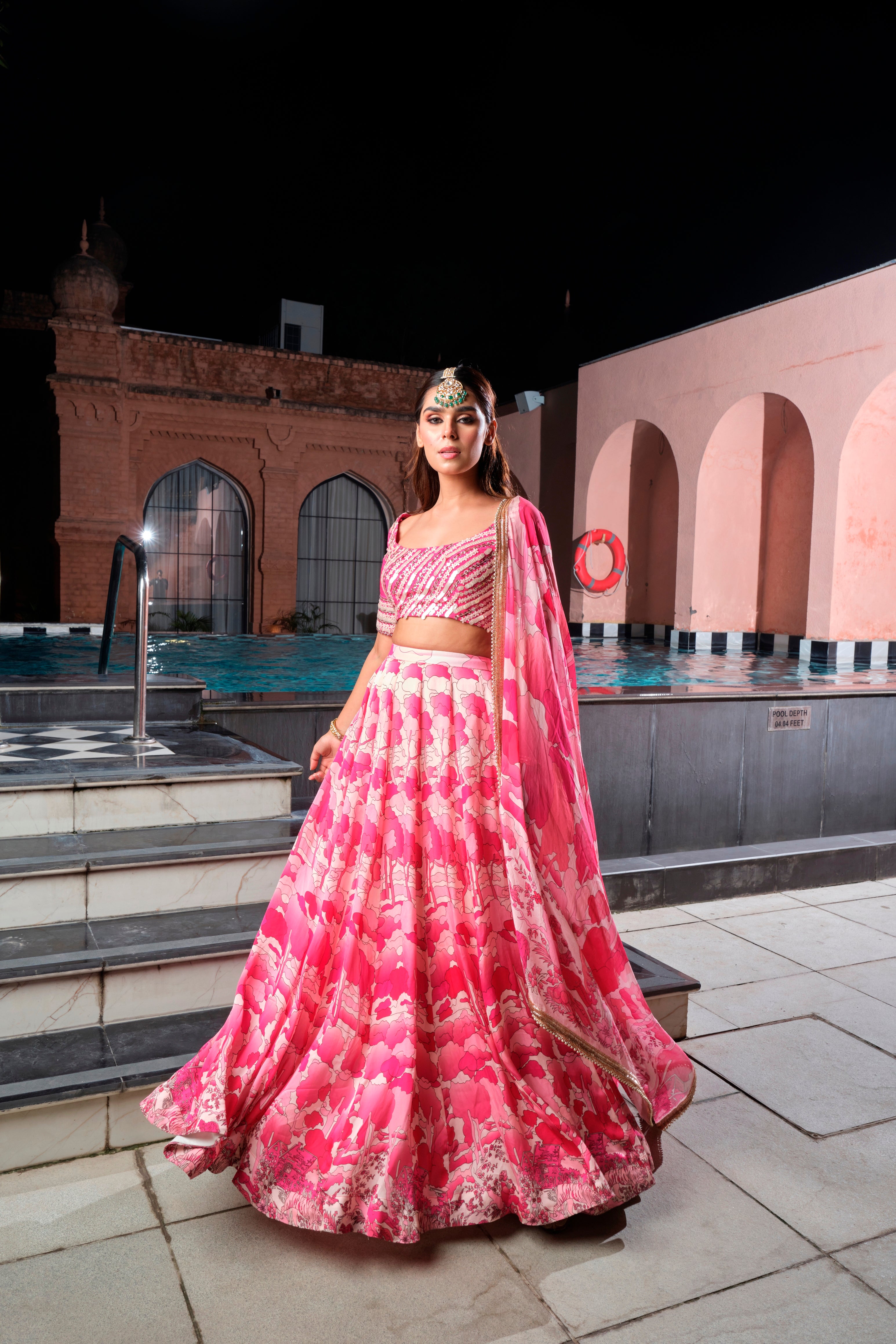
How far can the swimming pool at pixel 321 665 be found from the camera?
6.76 m

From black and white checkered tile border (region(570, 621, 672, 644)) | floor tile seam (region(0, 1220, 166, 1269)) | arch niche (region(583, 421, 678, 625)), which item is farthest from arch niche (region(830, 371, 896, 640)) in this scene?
floor tile seam (region(0, 1220, 166, 1269))

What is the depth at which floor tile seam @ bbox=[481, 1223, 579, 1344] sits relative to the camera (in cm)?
156

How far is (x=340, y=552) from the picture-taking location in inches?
636

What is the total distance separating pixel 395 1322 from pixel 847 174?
1358 centimetres

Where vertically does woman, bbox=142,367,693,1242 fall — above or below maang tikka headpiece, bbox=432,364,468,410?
below

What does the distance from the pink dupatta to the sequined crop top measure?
3 centimetres

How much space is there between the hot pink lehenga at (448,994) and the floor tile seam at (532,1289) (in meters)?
0.09

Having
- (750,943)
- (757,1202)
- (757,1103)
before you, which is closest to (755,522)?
(750,943)

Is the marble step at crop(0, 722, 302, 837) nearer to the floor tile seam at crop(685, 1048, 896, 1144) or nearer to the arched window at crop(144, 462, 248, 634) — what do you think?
the floor tile seam at crop(685, 1048, 896, 1144)

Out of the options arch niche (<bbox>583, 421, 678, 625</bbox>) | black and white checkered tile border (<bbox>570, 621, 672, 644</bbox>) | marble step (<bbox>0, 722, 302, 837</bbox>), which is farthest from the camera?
black and white checkered tile border (<bbox>570, 621, 672, 644</bbox>)

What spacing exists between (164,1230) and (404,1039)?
24.1 inches

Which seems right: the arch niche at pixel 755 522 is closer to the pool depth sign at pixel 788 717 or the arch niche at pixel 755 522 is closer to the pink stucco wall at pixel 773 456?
the pink stucco wall at pixel 773 456

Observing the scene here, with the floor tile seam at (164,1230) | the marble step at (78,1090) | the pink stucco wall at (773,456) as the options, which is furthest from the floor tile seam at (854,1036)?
the pink stucco wall at (773,456)

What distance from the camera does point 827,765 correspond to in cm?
511
